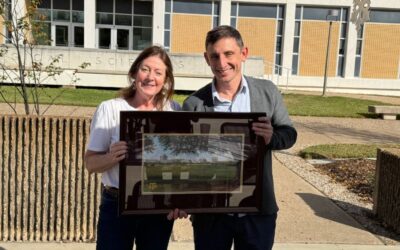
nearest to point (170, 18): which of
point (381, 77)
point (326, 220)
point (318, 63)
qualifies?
point (318, 63)

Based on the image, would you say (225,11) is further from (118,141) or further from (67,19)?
(118,141)

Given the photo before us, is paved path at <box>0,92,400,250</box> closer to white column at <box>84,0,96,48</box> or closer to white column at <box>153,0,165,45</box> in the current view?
white column at <box>153,0,165,45</box>

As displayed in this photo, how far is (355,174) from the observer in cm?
727

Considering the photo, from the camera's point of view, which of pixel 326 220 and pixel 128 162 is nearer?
pixel 128 162

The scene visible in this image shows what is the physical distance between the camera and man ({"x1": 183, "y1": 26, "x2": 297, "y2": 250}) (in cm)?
247

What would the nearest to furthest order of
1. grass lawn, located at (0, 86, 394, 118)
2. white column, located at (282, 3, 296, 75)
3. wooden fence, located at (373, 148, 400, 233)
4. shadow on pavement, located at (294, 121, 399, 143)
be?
wooden fence, located at (373, 148, 400, 233), shadow on pavement, located at (294, 121, 399, 143), grass lawn, located at (0, 86, 394, 118), white column, located at (282, 3, 296, 75)

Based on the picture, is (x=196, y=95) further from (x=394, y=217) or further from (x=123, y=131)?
(x=394, y=217)

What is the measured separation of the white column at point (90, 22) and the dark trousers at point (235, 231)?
92.0 ft

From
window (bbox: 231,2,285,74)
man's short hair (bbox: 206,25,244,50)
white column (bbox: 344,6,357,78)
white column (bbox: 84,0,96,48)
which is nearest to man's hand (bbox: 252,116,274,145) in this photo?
man's short hair (bbox: 206,25,244,50)

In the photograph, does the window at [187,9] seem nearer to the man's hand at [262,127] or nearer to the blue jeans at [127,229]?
the blue jeans at [127,229]

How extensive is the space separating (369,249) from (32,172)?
315cm

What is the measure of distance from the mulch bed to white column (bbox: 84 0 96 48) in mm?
23786

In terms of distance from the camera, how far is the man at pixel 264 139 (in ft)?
8.11

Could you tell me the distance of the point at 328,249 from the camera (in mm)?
4359
